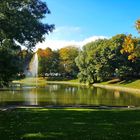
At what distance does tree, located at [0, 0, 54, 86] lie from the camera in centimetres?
2197

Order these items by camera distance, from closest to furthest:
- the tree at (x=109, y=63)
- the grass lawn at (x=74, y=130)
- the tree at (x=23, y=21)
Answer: the grass lawn at (x=74, y=130) → the tree at (x=23, y=21) → the tree at (x=109, y=63)

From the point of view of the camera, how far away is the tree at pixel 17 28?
22.0 m

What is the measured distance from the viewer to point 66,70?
128 metres

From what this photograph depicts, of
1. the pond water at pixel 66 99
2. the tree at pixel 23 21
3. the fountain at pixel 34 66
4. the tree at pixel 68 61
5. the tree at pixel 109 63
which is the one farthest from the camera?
the tree at pixel 68 61

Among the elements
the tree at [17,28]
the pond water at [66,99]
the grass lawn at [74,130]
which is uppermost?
the tree at [17,28]

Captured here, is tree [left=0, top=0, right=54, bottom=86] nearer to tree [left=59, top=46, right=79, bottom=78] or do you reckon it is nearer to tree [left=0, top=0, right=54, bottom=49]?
tree [left=0, top=0, right=54, bottom=49]

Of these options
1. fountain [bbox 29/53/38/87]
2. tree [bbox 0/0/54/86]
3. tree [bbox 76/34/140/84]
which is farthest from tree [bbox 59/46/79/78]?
tree [bbox 0/0/54/86]

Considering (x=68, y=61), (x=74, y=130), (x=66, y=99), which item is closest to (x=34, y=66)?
(x=68, y=61)

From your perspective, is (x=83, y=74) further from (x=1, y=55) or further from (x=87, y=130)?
(x=87, y=130)

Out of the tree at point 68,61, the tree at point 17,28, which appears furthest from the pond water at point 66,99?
the tree at point 68,61

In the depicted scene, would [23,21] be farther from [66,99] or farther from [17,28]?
[66,99]

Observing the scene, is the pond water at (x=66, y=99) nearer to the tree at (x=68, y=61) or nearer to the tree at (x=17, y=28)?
the tree at (x=17, y=28)

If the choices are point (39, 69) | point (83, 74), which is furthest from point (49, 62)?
point (83, 74)

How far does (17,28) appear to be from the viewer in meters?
22.0
